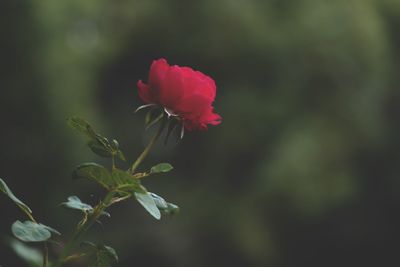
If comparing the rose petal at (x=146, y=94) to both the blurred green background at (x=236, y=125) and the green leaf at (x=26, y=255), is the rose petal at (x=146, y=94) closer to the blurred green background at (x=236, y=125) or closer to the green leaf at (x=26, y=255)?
the green leaf at (x=26, y=255)

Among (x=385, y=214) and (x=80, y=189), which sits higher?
(x=385, y=214)

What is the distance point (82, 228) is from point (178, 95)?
92mm

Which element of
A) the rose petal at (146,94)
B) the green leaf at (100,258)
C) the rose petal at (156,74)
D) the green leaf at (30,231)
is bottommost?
the green leaf at (30,231)

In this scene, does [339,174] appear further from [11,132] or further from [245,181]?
[11,132]

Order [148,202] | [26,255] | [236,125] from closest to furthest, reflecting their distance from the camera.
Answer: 1. [148,202]
2. [26,255]
3. [236,125]

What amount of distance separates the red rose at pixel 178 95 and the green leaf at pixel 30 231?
0.10 metres

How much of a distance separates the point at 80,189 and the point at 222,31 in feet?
2.88

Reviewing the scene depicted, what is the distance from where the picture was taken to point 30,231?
452mm

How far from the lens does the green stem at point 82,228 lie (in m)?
0.45

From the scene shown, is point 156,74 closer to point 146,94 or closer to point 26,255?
point 146,94

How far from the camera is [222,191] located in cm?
365

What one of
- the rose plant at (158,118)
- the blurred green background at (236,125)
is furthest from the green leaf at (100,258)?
the blurred green background at (236,125)

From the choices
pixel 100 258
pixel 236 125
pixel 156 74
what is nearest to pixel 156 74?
pixel 156 74

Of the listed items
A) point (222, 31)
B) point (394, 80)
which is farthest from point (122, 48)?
point (394, 80)
